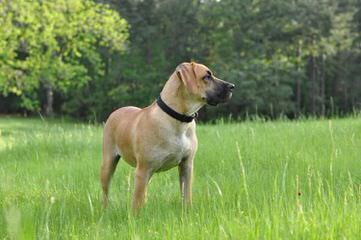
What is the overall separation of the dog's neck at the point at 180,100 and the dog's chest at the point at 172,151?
24 cm

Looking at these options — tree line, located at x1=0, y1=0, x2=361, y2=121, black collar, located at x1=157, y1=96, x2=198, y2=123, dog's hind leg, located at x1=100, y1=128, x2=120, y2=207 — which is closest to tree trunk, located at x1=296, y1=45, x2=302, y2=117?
tree line, located at x1=0, y1=0, x2=361, y2=121

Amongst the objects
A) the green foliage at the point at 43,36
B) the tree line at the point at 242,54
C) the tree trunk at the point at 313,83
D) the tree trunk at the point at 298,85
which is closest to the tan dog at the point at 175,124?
the green foliage at the point at 43,36

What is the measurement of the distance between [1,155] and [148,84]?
3183 centimetres

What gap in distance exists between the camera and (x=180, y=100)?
4.38 meters

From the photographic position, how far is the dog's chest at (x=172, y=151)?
4.29 m

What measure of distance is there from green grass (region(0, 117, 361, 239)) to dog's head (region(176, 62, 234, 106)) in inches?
30.6

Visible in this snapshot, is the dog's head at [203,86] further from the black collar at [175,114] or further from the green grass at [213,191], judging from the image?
the green grass at [213,191]

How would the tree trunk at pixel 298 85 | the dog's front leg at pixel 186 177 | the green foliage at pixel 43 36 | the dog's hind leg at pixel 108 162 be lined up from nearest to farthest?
1. the dog's front leg at pixel 186 177
2. the dog's hind leg at pixel 108 162
3. the green foliage at pixel 43 36
4. the tree trunk at pixel 298 85

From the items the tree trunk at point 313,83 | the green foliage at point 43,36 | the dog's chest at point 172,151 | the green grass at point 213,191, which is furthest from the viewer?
the tree trunk at point 313,83

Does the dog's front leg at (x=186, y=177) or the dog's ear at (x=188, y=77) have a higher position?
the dog's ear at (x=188, y=77)

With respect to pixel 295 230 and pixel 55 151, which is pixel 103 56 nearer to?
Result: pixel 55 151

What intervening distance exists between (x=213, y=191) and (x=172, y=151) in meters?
0.89

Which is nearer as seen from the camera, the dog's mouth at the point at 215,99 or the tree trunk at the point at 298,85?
the dog's mouth at the point at 215,99

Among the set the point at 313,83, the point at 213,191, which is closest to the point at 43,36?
the point at 213,191
